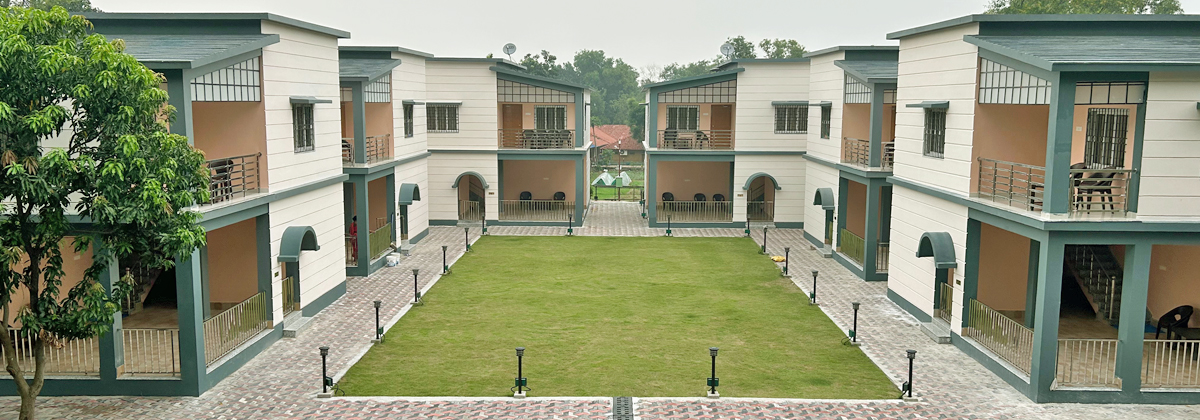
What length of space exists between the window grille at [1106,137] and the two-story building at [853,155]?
5438 millimetres

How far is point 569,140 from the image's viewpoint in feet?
117

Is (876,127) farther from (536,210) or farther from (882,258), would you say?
(536,210)

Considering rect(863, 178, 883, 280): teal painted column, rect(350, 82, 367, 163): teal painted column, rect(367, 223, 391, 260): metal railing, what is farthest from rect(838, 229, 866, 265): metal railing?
rect(350, 82, 367, 163): teal painted column

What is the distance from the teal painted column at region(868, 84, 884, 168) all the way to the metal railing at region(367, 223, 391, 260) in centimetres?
1382

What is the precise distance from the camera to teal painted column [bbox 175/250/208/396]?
46.1ft

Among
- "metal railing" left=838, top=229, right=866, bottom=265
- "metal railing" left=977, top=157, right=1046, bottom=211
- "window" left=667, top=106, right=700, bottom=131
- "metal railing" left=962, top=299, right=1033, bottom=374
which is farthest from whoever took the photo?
"window" left=667, top=106, right=700, bottom=131

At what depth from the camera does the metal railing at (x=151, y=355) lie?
46.8 feet

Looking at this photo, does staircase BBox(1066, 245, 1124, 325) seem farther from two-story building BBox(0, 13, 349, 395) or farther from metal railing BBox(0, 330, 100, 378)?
metal railing BBox(0, 330, 100, 378)

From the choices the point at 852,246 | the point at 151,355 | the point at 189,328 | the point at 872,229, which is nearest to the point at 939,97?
the point at 872,229

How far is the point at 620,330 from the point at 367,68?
12.7 m

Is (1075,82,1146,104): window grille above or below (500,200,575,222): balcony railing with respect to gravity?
above

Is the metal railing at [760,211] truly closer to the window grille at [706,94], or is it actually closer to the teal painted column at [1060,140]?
the window grille at [706,94]

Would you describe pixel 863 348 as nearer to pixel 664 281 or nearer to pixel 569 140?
pixel 664 281

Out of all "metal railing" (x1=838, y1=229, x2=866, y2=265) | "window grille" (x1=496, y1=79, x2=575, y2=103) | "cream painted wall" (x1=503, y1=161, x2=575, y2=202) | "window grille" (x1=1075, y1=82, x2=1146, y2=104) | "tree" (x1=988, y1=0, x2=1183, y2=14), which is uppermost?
"tree" (x1=988, y1=0, x2=1183, y2=14)
